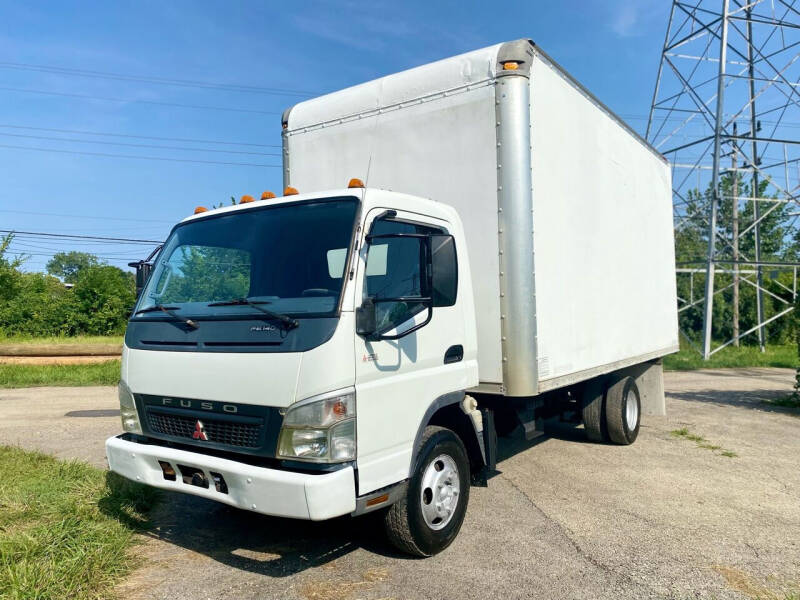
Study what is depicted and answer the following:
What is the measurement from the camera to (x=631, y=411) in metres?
7.73

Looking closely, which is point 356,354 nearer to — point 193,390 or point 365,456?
point 365,456

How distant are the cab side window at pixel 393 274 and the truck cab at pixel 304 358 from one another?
0.03 ft

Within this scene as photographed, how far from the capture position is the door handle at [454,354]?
4152 millimetres

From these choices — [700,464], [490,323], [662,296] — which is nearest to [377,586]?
→ [490,323]

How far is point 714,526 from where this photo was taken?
Answer: 479 cm

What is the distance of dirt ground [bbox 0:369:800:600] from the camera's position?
3.68 meters

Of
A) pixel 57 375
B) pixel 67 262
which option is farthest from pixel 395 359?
pixel 67 262

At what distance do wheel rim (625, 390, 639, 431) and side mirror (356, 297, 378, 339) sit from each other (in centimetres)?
509

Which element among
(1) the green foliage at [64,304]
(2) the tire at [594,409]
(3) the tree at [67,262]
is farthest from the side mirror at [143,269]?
(3) the tree at [67,262]

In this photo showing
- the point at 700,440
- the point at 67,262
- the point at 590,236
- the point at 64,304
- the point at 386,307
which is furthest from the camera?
the point at 67,262

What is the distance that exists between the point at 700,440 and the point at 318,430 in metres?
6.55

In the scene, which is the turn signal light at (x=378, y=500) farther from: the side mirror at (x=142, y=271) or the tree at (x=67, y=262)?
the tree at (x=67, y=262)

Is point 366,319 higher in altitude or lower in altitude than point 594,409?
higher

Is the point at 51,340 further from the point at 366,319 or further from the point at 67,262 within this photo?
the point at 67,262
